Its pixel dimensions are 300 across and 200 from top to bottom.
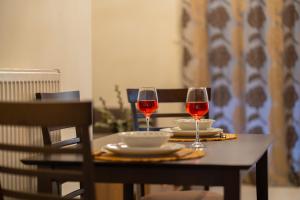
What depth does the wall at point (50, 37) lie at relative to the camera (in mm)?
2857

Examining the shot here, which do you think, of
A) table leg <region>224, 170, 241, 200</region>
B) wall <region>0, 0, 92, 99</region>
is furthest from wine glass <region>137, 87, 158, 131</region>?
wall <region>0, 0, 92, 99</region>

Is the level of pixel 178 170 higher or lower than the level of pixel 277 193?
higher

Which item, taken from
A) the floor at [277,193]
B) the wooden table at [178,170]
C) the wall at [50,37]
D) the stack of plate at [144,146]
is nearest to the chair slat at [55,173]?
the wooden table at [178,170]

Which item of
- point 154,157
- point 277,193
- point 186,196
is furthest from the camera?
point 277,193

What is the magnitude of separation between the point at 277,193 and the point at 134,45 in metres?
1.75

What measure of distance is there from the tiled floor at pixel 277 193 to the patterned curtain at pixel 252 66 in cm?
11

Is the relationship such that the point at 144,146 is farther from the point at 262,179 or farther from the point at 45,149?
the point at 262,179

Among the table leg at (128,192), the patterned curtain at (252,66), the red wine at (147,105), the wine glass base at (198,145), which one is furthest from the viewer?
the patterned curtain at (252,66)

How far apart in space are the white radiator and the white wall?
1.85m

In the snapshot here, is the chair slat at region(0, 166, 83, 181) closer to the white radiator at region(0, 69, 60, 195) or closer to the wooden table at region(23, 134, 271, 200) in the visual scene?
the wooden table at region(23, 134, 271, 200)

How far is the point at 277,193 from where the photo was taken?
435 cm

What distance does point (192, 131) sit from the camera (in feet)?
7.73

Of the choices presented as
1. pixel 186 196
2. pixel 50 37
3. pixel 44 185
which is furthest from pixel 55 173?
pixel 50 37

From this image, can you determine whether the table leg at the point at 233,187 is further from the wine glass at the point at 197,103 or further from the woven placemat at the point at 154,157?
the wine glass at the point at 197,103
